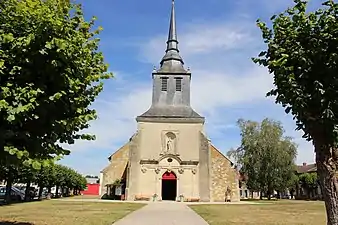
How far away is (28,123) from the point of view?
8609mm

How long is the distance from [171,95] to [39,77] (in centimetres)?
4056

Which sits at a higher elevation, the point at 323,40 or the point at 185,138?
the point at 185,138

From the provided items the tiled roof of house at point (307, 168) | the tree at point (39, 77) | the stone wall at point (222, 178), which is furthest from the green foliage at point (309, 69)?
the tiled roof of house at point (307, 168)

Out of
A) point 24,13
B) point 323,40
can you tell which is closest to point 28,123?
point 24,13

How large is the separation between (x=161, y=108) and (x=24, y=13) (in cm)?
4012

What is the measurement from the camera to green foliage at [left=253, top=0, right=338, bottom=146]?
6930 mm

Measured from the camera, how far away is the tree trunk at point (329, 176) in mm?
7082

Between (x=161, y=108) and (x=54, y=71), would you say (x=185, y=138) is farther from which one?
(x=54, y=71)

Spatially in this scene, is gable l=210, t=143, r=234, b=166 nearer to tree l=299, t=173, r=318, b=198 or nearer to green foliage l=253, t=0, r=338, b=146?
tree l=299, t=173, r=318, b=198

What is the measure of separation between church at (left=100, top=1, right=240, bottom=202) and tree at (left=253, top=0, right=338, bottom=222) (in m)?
36.7

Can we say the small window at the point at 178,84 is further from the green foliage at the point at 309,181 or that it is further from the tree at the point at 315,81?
the tree at the point at 315,81

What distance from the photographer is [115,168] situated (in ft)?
158

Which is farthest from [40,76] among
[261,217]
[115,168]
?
[115,168]

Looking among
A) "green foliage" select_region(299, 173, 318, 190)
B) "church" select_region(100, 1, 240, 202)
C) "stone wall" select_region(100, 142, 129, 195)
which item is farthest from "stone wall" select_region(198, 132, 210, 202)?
"green foliage" select_region(299, 173, 318, 190)
